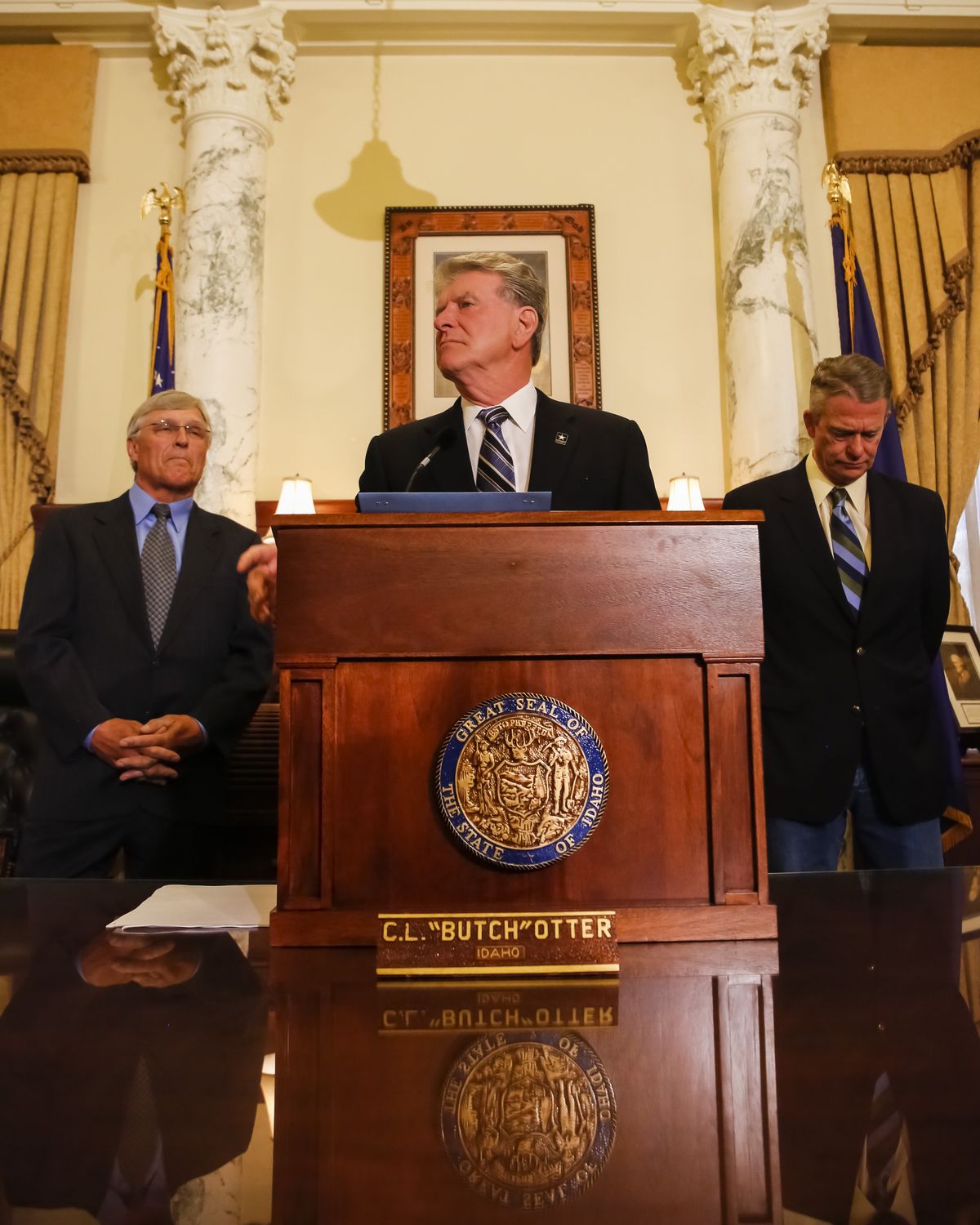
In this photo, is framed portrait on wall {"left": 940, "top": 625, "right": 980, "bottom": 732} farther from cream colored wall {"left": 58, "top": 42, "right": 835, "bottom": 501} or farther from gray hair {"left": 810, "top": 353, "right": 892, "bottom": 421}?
gray hair {"left": 810, "top": 353, "right": 892, "bottom": 421}

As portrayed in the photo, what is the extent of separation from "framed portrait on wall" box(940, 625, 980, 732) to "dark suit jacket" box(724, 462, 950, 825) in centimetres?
171

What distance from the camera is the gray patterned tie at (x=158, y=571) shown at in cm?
263

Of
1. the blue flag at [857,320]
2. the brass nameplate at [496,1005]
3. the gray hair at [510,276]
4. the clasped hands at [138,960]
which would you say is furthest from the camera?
the blue flag at [857,320]

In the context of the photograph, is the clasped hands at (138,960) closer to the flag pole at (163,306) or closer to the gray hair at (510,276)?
the gray hair at (510,276)

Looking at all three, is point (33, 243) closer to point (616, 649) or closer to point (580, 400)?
point (580, 400)

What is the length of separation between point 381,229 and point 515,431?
4.51 m

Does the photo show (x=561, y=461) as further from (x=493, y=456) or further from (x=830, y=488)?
(x=830, y=488)

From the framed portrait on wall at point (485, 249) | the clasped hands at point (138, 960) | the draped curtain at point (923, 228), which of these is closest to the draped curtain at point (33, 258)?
the framed portrait on wall at point (485, 249)

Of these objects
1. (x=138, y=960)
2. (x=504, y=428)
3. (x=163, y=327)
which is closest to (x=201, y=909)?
(x=138, y=960)

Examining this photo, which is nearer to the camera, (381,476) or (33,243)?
(381,476)

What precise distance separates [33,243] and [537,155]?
2.70 m

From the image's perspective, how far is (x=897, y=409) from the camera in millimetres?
5520

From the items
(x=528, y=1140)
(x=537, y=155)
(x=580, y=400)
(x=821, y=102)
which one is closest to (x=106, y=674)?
(x=528, y=1140)

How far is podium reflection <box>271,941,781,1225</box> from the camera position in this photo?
1.87ft
